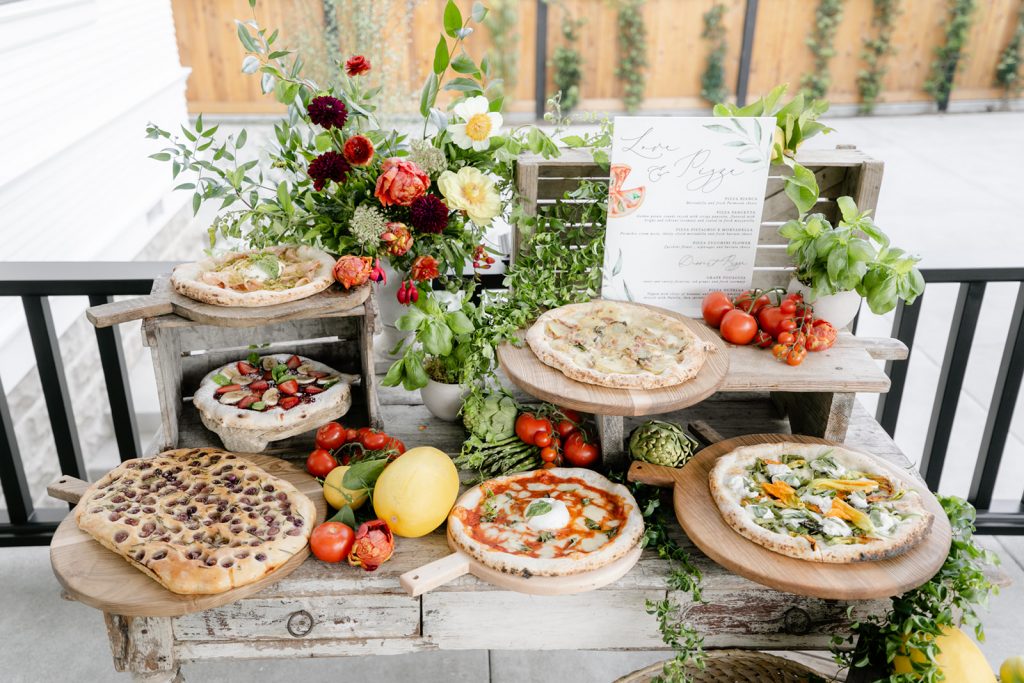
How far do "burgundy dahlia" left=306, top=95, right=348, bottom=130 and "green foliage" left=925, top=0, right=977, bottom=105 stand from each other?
10.2 m

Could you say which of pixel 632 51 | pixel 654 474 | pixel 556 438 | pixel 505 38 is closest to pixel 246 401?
pixel 556 438

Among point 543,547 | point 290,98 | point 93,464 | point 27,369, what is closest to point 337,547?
point 543,547

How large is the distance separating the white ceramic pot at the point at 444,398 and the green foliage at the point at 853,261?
813mm

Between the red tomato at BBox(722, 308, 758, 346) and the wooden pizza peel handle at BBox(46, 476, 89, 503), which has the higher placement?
the red tomato at BBox(722, 308, 758, 346)

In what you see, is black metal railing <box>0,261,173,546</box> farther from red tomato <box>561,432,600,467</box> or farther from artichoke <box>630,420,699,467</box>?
artichoke <box>630,420,699,467</box>

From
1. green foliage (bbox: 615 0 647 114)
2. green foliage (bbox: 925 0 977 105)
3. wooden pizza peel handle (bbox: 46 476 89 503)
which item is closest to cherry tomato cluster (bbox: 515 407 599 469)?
wooden pizza peel handle (bbox: 46 476 89 503)

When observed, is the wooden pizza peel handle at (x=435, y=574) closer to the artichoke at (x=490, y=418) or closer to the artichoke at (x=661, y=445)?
the artichoke at (x=490, y=418)

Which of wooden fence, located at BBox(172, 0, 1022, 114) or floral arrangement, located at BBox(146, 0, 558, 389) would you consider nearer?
floral arrangement, located at BBox(146, 0, 558, 389)

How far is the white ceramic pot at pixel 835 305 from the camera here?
5.73 feet

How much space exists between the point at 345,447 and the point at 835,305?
3.68 feet

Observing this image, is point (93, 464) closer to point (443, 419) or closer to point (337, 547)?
point (443, 419)

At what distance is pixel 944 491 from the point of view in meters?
3.18

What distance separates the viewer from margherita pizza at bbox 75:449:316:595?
1.39 m

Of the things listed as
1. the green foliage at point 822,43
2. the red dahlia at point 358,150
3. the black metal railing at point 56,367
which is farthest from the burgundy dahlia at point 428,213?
the green foliage at point 822,43
